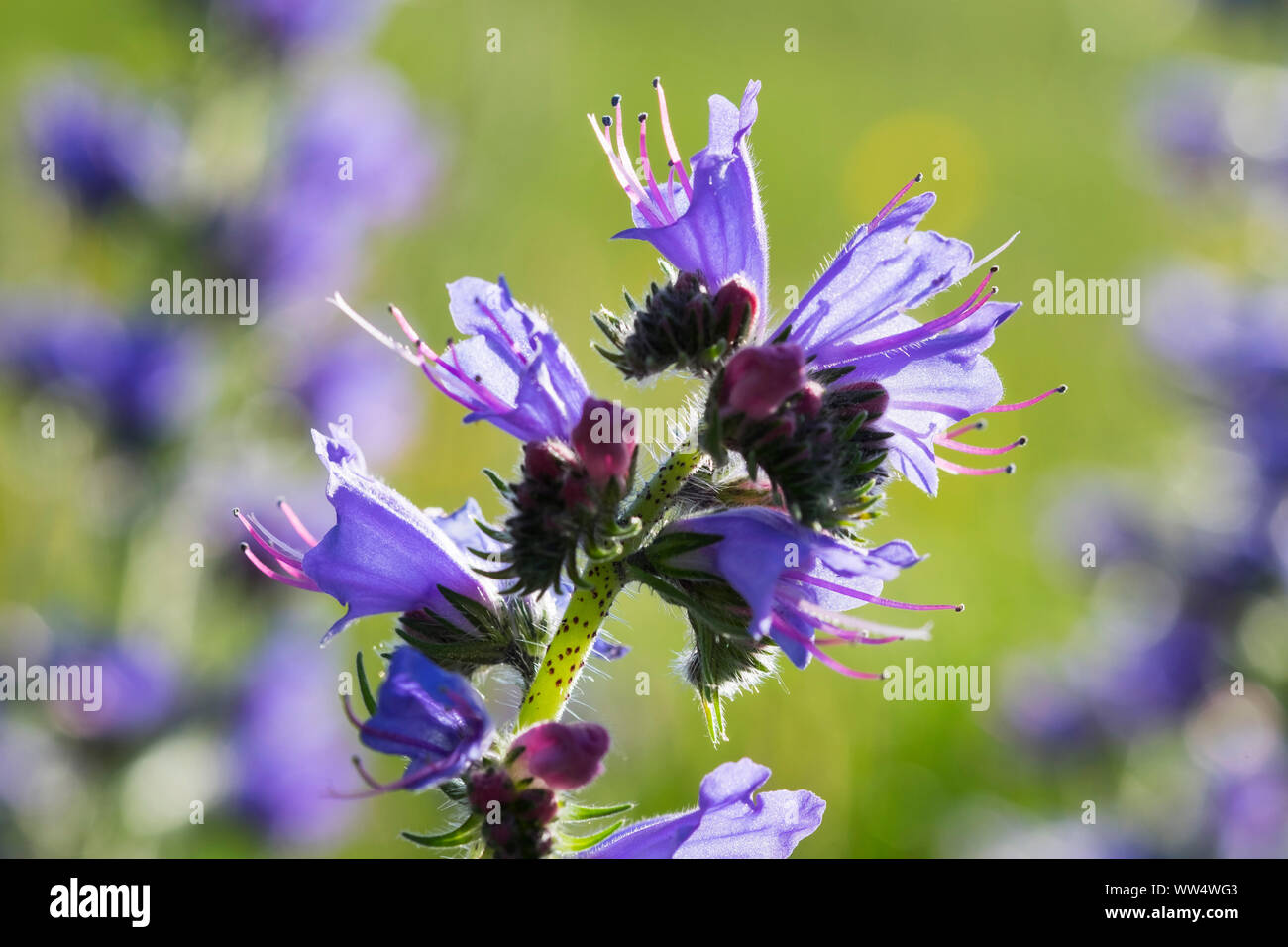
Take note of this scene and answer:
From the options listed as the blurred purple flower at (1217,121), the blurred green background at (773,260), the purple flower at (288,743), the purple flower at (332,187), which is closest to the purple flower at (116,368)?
the blurred green background at (773,260)

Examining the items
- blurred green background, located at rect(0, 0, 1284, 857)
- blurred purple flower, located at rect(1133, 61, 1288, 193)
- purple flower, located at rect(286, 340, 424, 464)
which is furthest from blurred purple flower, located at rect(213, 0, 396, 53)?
blurred purple flower, located at rect(1133, 61, 1288, 193)

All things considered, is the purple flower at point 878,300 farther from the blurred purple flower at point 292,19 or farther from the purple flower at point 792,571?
the blurred purple flower at point 292,19

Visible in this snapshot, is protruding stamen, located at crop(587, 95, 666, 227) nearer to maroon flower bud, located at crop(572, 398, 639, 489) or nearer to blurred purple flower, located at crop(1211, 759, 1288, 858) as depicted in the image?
maroon flower bud, located at crop(572, 398, 639, 489)

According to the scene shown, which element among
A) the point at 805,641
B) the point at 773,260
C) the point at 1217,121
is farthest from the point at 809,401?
the point at 773,260

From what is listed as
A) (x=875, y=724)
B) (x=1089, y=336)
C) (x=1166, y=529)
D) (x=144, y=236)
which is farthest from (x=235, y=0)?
(x=1089, y=336)
